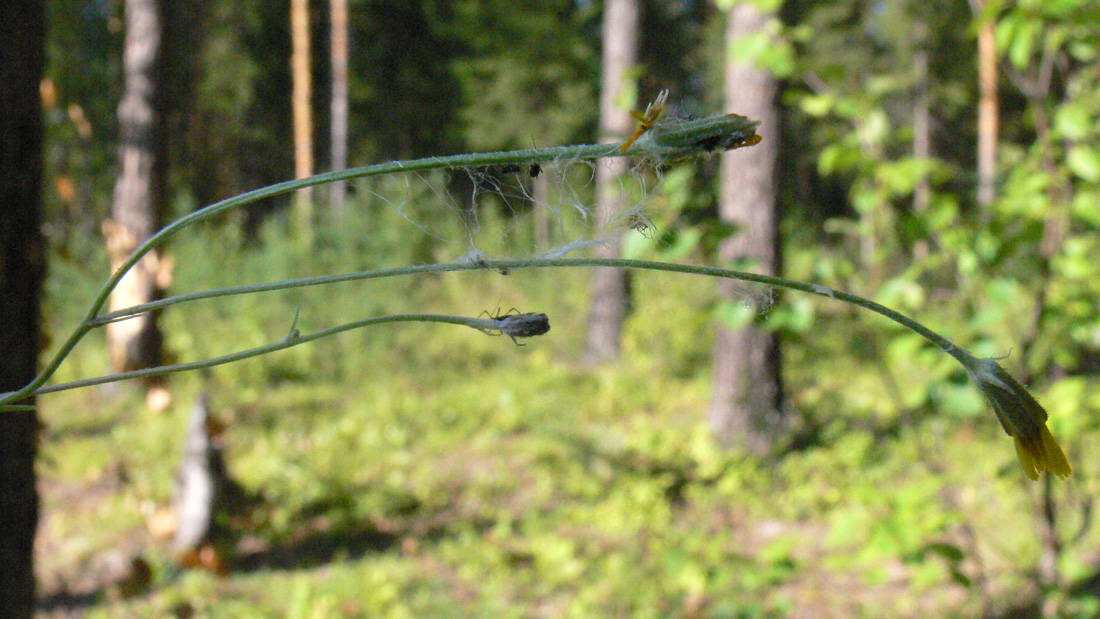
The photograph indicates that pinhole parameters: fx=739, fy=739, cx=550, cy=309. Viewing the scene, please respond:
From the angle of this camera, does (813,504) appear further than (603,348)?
No

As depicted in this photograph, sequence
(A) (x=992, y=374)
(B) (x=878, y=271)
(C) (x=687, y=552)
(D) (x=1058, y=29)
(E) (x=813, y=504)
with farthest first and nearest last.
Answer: (E) (x=813, y=504) → (C) (x=687, y=552) → (B) (x=878, y=271) → (D) (x=1058, y=29) → (A) (x=992, y=374)

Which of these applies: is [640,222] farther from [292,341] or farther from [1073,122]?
[1073,122]

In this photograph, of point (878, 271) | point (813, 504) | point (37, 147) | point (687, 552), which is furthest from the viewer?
point (813, 504)

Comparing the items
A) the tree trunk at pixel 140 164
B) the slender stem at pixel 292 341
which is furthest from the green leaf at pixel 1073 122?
the tree trunk at pixel 140 164

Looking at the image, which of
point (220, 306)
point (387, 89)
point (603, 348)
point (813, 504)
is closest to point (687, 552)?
point (813, 504)

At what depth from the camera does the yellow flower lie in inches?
18.4

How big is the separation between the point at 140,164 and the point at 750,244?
4.26 m

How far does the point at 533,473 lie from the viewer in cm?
409

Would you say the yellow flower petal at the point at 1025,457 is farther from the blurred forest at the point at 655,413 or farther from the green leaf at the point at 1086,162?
the green leaf at the point at 1086,162

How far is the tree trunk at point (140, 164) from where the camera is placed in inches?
205

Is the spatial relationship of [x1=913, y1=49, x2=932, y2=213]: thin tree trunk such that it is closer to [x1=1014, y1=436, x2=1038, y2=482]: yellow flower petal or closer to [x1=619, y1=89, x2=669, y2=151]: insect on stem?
[x1=1014, y1=436, x2=1038, y2=482]: yellow flower petal

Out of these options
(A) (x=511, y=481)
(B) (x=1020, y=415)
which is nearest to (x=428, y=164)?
(B) (x=1020, y=415)

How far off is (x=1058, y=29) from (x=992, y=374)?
1.47m

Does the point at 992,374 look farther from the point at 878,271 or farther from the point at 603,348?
the point at 603,348
